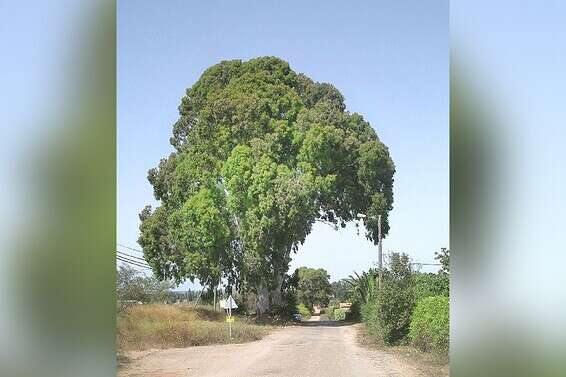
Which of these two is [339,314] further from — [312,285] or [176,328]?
[176,328]

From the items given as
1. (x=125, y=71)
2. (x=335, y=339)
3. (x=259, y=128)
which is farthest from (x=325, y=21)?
(x=335, y=339)

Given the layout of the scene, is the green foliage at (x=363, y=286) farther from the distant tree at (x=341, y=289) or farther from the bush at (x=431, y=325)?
the bush at (x=431, y=325)

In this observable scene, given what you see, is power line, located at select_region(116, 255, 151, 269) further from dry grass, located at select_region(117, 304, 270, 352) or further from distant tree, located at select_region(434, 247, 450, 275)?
distant tree, located at select_region(434, 247, 450, 275)

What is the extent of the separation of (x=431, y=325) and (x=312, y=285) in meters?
1.19

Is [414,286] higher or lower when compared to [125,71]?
lower

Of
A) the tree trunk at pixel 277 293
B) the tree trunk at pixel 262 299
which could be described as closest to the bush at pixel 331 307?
the tree trunk at pixel 277 293

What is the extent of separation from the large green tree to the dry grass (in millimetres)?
298

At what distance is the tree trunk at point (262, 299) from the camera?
307 inches

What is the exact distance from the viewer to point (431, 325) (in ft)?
23.1

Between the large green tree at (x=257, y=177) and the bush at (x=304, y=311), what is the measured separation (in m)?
0.25

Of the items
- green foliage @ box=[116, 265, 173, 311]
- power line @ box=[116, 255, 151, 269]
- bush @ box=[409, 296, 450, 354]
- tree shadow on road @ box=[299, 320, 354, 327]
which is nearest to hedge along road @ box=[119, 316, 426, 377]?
tree shadow on road @ box=[299, 320, 354, 327]
